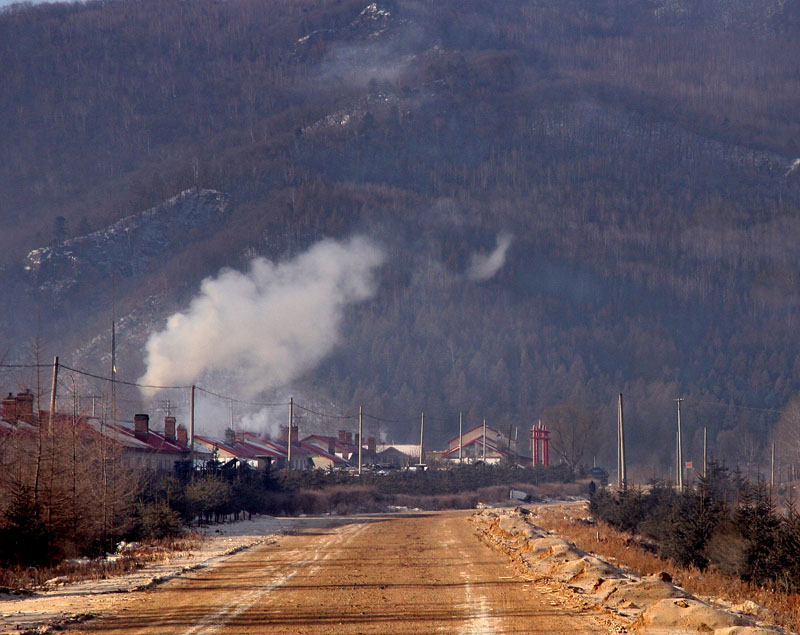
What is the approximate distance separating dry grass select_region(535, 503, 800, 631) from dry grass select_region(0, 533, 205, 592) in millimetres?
14217

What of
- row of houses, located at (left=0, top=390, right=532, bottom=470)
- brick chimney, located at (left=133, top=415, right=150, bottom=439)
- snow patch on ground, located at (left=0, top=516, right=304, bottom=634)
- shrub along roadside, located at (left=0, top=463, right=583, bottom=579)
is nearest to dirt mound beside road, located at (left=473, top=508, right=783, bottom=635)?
snow patch on ground, located at (left=0, top=516, right=304, bottom=634)

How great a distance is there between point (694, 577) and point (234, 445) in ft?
220

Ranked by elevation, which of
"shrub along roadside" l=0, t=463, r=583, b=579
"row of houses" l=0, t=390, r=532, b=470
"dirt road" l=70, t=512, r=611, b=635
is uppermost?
"row of houses" l=0, t=390, r=532, b=470

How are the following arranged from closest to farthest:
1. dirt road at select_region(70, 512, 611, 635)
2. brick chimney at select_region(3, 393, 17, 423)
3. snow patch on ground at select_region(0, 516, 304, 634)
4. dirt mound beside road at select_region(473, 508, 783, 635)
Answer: dirt mound beside road at select_region(473, 508, 783, 635), dirt road at select_region(70, 512, 611, 635), snow patch on ground at select_region(0, 516, 304, 634), brick chimney at select_region(3, 393, 17, 423)

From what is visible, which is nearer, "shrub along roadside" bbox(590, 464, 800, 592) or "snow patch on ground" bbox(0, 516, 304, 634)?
"snow patch on ground" bbox(0, 516, 304, 634)

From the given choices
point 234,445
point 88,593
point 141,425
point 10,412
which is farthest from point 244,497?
point 88,593

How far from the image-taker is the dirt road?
1623 centimetres

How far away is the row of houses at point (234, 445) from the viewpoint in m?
42.1

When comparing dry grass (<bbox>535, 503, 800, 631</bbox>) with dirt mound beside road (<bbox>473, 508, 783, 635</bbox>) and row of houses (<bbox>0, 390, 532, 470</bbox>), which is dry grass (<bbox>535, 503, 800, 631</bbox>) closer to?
dirt mound beside road (<bbox>473, 508, 783, 635</bbox>)

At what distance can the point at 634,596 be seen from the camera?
62.0ft

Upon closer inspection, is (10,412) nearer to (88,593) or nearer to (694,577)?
(88,593)

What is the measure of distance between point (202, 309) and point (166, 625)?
15545 cm

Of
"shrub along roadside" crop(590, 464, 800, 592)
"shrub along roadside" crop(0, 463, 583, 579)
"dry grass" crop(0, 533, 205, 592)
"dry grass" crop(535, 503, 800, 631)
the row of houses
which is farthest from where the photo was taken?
the row of houses

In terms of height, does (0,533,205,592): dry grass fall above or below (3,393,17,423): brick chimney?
below
